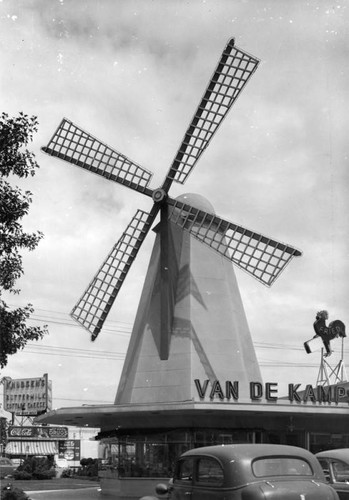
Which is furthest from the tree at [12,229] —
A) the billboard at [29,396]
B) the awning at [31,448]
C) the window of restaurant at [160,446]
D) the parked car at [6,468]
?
the billboard at [29,396]

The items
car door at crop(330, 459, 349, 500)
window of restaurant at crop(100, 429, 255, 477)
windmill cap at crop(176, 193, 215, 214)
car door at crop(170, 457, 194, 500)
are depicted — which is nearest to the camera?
car door at crop(170, 457, 194, 500)

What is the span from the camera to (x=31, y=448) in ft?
230

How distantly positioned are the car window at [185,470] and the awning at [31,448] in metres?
62.1

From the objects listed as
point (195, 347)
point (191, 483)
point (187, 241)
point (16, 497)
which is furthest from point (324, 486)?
point (187, 241)

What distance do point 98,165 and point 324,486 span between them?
61.4 feet

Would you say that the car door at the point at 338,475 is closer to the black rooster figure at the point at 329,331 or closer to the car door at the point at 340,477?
the car door at the point at 340,477

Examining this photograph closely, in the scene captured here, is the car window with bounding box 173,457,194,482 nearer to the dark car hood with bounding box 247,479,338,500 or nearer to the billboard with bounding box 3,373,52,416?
the dark car hood with bounding box 247,479,338,500

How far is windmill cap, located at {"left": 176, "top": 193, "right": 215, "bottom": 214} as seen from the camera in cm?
2483

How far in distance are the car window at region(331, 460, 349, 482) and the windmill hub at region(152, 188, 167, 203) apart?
14102 millimetres

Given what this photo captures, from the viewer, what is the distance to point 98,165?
85.4 ft

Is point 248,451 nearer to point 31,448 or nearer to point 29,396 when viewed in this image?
point 31,448

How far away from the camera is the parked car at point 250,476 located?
8359mm

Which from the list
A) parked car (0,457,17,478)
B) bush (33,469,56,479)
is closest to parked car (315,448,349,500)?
parked car (0,457,17,478)

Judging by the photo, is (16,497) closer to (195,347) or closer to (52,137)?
(195,347)
